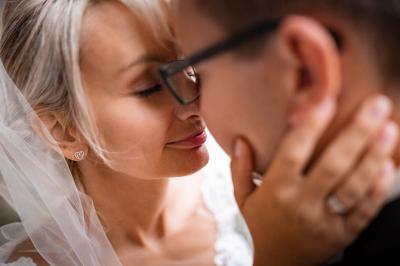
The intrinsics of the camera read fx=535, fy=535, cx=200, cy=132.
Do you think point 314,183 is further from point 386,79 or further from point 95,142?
point 95,142

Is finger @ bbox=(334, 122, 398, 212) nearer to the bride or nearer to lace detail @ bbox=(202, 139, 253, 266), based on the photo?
the bride

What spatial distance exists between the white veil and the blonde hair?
0.04 metres

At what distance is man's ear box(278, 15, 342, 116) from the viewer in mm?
618

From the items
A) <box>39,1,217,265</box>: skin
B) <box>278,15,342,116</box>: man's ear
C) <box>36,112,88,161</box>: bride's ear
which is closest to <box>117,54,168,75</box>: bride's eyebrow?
<box>39,1,217,265</box>: skin

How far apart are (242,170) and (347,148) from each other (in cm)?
22

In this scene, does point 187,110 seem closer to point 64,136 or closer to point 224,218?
point 64,136

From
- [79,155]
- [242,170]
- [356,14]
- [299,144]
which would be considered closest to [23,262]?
[79,155]

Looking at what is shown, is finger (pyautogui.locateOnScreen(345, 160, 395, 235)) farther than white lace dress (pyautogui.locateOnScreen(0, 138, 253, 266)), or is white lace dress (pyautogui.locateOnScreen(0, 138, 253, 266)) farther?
white lace dress (pyautogui.locateOnScreen(0, 138, 253, 266))

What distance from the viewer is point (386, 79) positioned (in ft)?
2.21

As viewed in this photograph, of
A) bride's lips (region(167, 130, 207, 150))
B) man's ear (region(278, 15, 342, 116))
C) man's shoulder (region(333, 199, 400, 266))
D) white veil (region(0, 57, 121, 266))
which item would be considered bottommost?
white veil (region(0, 57, 121, 266))

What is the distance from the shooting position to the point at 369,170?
666mm

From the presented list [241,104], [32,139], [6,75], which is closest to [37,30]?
[6,75]

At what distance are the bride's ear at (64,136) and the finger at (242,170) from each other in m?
0.44

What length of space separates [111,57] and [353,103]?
538mm
